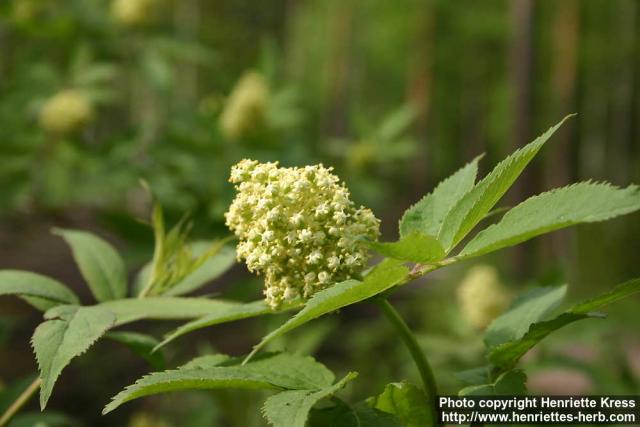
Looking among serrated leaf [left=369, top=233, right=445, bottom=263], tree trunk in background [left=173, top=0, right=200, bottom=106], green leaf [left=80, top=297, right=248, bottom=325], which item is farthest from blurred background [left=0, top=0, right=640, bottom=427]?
tree trunk in background [left=173, top=0, right=200, bottom=106]

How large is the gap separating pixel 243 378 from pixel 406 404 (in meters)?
0.29

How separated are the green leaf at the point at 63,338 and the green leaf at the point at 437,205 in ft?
1.70

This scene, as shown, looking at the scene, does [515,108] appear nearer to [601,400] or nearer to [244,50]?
[601,400]

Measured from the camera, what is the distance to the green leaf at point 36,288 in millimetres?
1187

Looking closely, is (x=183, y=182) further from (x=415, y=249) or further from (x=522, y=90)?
(x=522, y=90)

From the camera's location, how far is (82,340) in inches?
40.8

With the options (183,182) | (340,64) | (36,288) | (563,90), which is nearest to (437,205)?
(36,288)

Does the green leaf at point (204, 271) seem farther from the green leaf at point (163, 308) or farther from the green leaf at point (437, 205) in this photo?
the green leaf at point (437, 205)

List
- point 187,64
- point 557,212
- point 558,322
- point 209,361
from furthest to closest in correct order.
Result: point 187,64
point 209,361
point 558,322
point 557,212

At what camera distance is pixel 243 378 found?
3.11ft

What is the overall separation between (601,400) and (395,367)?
11.1ft

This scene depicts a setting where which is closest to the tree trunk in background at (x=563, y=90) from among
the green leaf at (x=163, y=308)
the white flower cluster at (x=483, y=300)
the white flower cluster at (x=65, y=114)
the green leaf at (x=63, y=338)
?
the white flower cluster at (x=483, y=300)

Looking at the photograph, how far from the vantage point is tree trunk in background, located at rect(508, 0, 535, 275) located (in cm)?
745

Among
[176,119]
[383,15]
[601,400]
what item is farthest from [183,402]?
[383,15]
